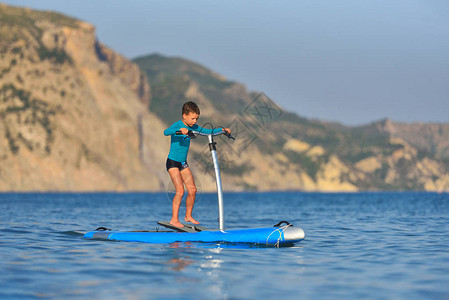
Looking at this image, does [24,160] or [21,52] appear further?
[21,52]

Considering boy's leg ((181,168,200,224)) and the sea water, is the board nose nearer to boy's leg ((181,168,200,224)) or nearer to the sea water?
the sea water

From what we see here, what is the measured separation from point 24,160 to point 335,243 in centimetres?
9555

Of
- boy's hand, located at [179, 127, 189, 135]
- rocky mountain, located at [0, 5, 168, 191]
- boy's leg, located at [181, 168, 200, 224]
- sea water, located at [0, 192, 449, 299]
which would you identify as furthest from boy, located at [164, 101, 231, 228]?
rocky mountain, located at [0, 5, 168, 191]

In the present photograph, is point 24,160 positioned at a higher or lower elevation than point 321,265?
higher

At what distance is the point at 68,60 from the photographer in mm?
118938

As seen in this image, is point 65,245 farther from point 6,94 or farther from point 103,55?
point 103,55

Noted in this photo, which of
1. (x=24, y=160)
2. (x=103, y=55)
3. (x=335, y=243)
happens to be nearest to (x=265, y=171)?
(x=103, y=55)

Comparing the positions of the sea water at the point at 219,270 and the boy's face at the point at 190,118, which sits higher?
the boy's face at the point at 190,118

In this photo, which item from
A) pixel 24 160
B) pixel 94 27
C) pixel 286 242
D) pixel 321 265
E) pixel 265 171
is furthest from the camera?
pixel 265 171

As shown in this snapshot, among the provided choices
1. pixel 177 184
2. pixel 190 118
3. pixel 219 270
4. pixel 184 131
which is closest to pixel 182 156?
pixel 177 184

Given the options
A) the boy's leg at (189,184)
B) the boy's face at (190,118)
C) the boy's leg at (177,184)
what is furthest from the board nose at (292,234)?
the boy's face at (190,118)

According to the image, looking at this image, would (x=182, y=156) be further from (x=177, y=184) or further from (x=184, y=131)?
(x=184, y=131)

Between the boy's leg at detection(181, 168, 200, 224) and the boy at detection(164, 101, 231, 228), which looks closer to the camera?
the boy at detection(164, 101, 231, 228)

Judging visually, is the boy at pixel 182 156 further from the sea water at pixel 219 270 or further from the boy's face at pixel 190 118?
the sea water at pixel 219 270
